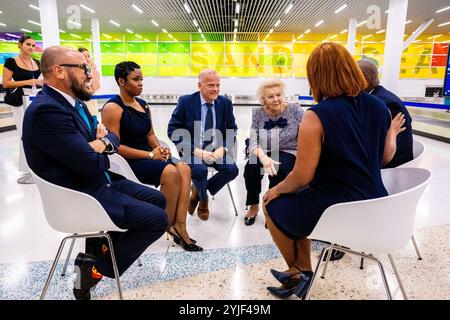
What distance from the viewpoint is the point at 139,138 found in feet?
8.34

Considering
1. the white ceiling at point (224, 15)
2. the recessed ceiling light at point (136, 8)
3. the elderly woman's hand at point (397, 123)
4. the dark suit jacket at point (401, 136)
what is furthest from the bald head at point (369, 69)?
the recessed ceiling light at point (136, 8)

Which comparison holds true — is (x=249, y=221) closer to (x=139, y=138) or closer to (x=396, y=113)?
(x=139, y=138)

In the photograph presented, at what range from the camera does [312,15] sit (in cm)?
1377

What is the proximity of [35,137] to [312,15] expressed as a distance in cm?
1442

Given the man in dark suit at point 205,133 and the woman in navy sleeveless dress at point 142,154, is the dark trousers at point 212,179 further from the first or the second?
the woman in navy sleeveless dress at point 142,154

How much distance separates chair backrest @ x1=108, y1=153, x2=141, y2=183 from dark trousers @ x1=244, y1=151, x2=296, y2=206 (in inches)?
38.4

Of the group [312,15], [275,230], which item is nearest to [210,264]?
[275,230]

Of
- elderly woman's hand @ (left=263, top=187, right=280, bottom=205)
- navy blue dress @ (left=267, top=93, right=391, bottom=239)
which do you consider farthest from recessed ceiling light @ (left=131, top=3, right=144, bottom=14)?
navy blue dress @ (left=267, top=93, right=391, bottom=239)

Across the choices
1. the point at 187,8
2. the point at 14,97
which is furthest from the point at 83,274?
the point at 187,8

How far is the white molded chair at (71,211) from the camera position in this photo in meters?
1.41

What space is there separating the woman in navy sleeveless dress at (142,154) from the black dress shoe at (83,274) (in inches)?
32.1

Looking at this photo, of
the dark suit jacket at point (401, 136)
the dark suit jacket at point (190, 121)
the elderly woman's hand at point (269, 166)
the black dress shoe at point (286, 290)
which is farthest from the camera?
the dark suit jacket at point (190, 121)
